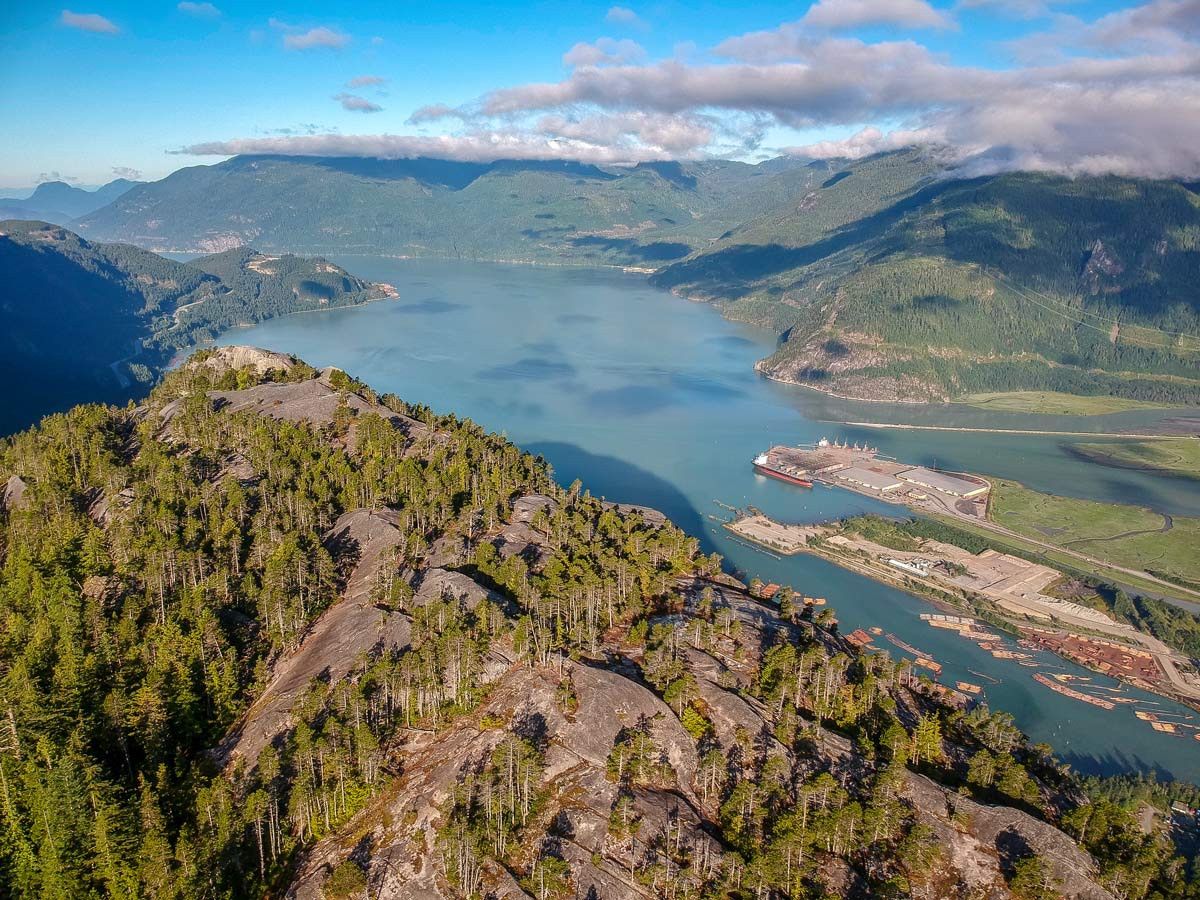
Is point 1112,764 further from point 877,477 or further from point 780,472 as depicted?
point 780,472

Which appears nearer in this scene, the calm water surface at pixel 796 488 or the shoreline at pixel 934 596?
the calm water surface at pixel 796 488

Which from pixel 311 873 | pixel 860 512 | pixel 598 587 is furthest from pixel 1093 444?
pixel 311 873

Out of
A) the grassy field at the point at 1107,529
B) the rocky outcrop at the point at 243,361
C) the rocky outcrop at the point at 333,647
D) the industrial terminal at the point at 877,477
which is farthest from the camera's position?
the industrial terminal at the point at 877,477

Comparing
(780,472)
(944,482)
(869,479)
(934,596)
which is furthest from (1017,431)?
(934,596)

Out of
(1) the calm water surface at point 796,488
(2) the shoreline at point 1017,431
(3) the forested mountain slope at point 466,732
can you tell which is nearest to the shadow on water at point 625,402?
(1) the calm water surface at point 796,488

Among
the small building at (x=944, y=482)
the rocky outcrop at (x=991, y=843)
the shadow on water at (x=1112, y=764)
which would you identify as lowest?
the shadow on water at (x=1112, y=764)

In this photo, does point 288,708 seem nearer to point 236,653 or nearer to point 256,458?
point 236,653

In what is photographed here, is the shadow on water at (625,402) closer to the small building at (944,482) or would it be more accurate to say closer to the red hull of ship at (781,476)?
the red hull of ship at (781,476)

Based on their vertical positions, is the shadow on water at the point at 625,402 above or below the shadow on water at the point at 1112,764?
above
